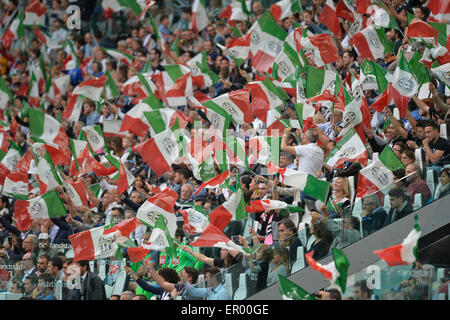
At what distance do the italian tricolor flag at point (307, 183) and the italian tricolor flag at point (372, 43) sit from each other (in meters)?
3.24

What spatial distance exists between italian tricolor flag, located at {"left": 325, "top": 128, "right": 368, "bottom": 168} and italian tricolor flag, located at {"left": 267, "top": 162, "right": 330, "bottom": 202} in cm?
57

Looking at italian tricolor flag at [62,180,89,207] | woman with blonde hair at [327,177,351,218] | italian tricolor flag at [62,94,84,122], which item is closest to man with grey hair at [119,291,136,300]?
woman with blonde hair at [327,177,351,218]

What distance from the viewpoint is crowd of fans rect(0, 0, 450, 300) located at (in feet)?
31.5

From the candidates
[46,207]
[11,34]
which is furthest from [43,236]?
[11,34]

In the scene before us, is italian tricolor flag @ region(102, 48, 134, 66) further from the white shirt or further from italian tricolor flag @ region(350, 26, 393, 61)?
the white shirt

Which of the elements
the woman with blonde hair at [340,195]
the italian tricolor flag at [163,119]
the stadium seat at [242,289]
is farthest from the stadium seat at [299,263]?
the italian tricolor flag at [163,119]

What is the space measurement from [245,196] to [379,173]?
1.89 m

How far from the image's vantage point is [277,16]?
52.3 feet

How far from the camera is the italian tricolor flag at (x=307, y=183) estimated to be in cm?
1045

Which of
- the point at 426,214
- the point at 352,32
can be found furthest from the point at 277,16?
the point at 426,214

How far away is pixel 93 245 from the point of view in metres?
11.3
